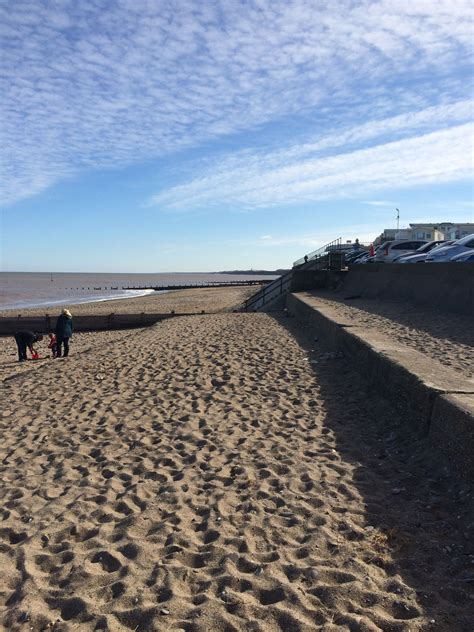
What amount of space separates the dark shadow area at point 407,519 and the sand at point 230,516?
1cm

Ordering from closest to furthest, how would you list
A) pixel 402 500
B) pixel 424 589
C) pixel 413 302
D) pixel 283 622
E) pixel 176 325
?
pixel 283 622 < pixel 424 589 < pixel 402 500 < pixel 413 302 < pixel 176 325

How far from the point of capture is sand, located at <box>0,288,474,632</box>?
2.96 metres

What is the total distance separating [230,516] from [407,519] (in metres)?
1.34

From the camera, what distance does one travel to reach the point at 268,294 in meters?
25.1

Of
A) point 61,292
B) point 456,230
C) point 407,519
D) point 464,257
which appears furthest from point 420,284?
point 61,292

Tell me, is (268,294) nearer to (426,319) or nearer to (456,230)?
(426,319)

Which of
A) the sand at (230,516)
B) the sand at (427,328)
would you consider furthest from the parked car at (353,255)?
the sand at (230,516)

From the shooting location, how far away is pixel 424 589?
3.04 metres

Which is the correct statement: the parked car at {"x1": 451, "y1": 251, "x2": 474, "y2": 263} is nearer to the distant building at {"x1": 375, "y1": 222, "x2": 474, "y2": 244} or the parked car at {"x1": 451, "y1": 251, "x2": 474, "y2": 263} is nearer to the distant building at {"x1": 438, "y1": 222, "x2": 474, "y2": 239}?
the distant building at {"x1": 375, "y1": 222, "x2": 474, "y2": 244}

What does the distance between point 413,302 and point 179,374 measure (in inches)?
388

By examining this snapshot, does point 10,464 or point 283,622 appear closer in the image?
point 283,622

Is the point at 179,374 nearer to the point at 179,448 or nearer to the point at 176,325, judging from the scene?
the point at 179,448

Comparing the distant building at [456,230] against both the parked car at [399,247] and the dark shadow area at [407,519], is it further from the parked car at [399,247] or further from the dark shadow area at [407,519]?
the dark shadow area at [407,519]

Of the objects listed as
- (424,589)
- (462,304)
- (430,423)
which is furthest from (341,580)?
(462,304)
